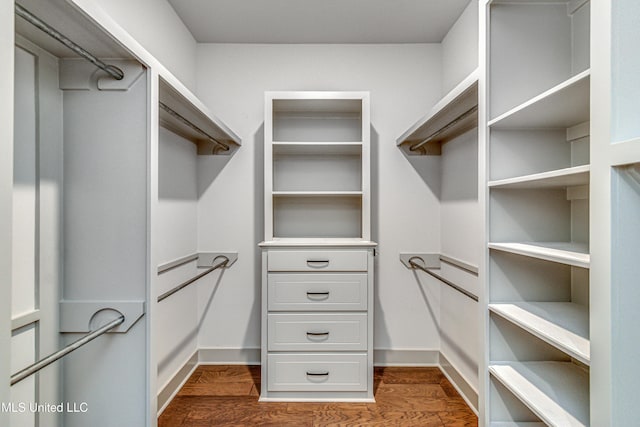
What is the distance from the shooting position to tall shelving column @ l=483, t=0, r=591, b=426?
119 cm

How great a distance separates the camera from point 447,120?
1.92 metres

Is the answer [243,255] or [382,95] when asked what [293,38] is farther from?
[243,255]

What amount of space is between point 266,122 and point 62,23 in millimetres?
1286

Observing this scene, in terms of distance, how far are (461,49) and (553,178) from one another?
149 cm

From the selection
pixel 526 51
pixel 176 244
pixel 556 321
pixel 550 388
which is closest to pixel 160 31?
pixel 176 244

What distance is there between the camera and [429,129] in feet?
6.91

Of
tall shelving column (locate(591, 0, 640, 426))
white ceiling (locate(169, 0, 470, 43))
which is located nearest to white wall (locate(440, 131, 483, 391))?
white ceiling (locate(169, 0, 470, 43))

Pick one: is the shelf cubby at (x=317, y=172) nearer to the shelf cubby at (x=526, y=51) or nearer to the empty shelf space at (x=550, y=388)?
the shelf cubby at (x=526, y=51)

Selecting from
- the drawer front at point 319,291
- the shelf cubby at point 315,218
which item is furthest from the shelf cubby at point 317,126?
the drawer front at point 319,291

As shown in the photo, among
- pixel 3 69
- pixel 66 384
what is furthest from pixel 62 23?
pixel 66 384

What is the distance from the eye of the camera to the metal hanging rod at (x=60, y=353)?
2.65ft

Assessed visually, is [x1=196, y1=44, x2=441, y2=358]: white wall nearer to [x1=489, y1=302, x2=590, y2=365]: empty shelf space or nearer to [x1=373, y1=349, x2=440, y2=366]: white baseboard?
[x1=373, y1=349, x2=440, y2=366]: white baseboard

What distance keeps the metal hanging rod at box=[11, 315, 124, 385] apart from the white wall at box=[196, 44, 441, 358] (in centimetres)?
135

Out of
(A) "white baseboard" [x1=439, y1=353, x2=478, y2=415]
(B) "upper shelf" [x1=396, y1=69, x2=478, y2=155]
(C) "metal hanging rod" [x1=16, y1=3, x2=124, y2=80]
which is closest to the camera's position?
(C) "metal hanging rod" [x1=16, y1=3, x2=124, y2=80]
